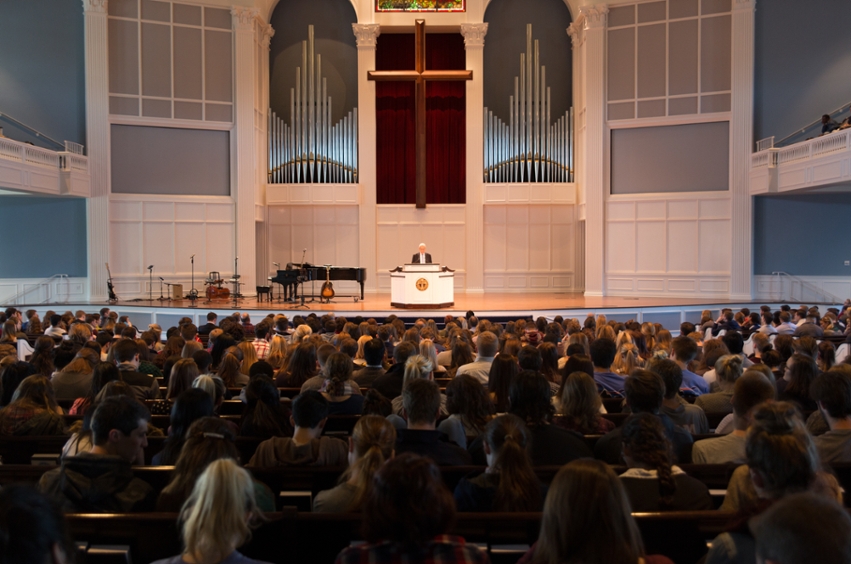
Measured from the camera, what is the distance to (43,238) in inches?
642

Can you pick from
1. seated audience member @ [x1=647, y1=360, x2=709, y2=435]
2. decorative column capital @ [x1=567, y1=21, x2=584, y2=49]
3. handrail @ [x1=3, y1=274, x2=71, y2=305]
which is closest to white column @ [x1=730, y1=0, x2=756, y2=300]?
decorative column capital @ [x1=567, y1=21, x2=584, y2=49]

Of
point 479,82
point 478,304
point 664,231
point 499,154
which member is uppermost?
point 479,82

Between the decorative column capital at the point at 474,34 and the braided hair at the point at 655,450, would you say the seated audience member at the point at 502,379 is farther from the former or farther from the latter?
the decorative column capital at the point at 474,34

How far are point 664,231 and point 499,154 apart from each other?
445cm

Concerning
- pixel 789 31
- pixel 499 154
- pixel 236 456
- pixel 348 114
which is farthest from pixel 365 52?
pixel 236 456

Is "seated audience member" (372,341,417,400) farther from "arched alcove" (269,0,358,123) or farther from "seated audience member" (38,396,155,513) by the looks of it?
"arched alcove" (269,0,358,123)

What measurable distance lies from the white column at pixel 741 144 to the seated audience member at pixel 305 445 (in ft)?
48.0

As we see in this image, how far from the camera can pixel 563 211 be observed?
19156 millimetres

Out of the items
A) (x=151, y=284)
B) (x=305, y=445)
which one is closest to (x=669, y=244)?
(x=151, y=284)

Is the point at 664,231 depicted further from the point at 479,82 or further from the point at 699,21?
the point at 479,82

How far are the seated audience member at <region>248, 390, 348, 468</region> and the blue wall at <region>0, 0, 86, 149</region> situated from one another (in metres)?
15.0

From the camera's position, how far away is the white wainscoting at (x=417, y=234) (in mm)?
19172

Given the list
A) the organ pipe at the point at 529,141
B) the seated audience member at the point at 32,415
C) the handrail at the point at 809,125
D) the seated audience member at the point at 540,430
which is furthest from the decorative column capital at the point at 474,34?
the seated audience member at the point at 540,430

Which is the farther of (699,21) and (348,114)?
(348,114)
